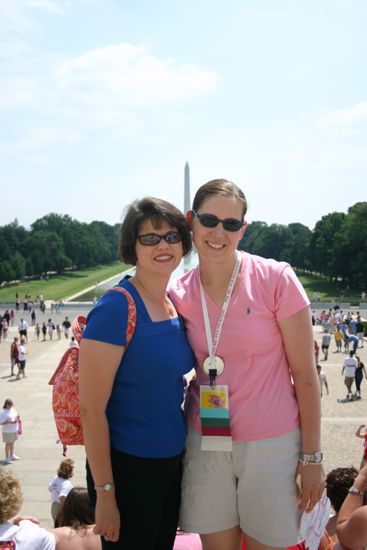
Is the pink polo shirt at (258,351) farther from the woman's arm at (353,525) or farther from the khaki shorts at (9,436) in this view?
the khaki shorts at (9,436)

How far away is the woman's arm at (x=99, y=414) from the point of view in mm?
2396

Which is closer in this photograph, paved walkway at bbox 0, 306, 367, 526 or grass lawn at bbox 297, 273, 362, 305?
paved walkway at bbox 0, 306, 367, 526

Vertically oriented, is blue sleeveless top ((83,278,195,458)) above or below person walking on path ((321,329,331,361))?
above

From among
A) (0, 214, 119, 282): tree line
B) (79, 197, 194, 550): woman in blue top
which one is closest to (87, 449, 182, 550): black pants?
(79, 197, 194, 550): woman in blue top

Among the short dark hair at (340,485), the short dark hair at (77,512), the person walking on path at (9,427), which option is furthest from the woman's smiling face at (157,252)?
the person walking on path at (9,427)

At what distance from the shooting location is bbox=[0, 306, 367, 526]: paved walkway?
10023 mm

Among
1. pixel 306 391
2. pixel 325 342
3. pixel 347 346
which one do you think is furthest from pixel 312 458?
pixel 347 346

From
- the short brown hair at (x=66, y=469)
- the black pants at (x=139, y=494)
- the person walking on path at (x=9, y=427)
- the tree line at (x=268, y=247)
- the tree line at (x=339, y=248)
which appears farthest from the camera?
the tree line at (x=268, y=247)

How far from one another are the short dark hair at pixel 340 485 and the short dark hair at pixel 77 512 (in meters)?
1.80

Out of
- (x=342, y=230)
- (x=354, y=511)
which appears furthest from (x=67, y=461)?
(x=342, y=230)

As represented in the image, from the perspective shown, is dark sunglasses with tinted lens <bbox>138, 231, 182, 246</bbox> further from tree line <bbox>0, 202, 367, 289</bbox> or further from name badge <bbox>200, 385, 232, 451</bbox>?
tree line <bbox>0, 202, 367, 289</bbox>

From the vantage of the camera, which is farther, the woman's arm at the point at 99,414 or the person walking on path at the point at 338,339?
the person walking on path at the point at 338,339

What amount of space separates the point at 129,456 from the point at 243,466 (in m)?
0.58

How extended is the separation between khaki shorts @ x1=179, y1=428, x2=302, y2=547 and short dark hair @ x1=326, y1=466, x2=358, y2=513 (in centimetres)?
149
